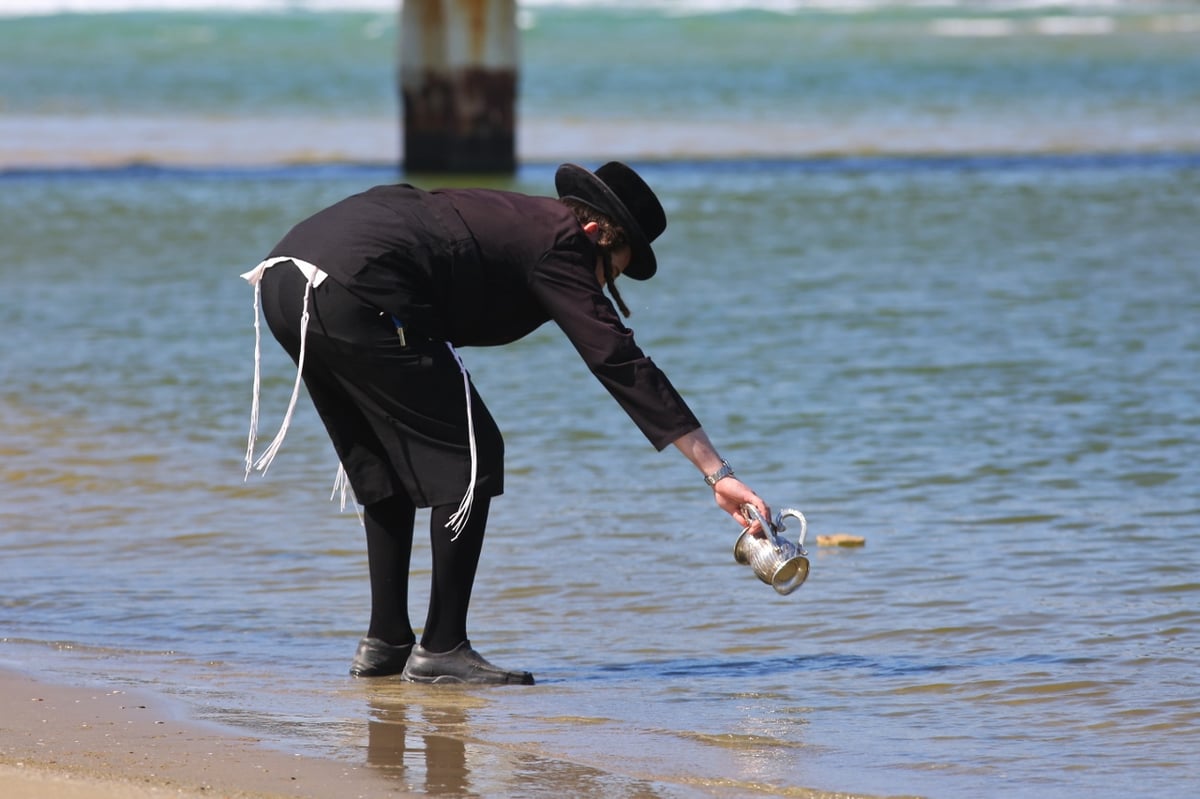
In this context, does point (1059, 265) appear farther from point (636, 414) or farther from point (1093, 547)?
point (636, 414)

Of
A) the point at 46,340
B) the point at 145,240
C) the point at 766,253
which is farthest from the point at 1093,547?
the point at 145,240

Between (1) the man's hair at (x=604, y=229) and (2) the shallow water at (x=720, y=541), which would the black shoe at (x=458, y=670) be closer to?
(2) the shallow water at (x=720, y=541)

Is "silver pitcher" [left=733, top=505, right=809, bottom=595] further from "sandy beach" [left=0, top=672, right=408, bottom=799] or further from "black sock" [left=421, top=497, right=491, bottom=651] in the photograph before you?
"sandy beach" [left=0, top=672, right=408, bottom=799]

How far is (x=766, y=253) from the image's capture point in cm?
1597

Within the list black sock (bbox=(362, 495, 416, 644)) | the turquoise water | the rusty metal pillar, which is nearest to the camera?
the turquoise water

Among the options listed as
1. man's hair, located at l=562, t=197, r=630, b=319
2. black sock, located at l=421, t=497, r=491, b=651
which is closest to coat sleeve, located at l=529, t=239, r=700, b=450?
man's hair, located at l=562, t=197, r=630, b=319

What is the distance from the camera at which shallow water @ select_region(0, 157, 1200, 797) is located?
496 centimetres

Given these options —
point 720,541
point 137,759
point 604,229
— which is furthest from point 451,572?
point 720,541

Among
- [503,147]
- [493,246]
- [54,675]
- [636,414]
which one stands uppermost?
[493,246]

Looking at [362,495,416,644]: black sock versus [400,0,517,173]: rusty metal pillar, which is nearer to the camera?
[362,495,416,644]: black sock

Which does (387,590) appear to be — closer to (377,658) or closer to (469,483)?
(377,658)

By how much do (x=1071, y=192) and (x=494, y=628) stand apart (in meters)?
14.6

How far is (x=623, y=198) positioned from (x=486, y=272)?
0.38 meters

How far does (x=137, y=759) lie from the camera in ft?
14.8
